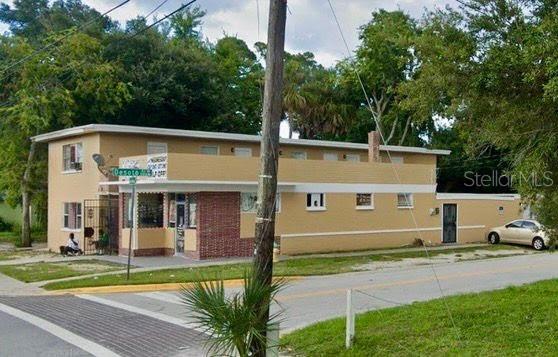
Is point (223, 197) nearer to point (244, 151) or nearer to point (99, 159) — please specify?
point (99, 159)

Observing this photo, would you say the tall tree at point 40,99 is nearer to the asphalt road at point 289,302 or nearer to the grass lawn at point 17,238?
the grass lawn at point 17,238

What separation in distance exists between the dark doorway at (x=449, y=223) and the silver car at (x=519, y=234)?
2147 millimetres

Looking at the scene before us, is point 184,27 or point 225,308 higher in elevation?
point 184,27

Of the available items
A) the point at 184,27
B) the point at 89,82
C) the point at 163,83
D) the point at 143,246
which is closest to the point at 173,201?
the point at 143,246

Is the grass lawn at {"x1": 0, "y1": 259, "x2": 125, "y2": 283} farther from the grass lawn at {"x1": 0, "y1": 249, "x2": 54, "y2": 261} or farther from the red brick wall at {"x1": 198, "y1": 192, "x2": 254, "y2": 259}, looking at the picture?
the grass lawn at {"x1": 0, "y1": 249, "x2": 54, "y2": 261}

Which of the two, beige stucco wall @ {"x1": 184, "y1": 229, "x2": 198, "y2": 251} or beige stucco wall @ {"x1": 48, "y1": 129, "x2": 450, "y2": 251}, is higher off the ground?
beige stucco wall @ {"x1": 48, "y1": 129, "x2": 450, "y2": 251}

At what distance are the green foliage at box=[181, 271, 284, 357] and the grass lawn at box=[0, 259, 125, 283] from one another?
13.7m

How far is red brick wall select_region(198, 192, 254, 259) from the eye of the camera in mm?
23750

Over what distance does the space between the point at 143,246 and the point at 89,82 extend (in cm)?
1120

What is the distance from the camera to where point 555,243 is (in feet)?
34.9

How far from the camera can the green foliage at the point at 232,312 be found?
6.33m

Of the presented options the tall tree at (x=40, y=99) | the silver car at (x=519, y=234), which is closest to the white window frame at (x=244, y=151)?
the tall tree at (x=40, y=99)

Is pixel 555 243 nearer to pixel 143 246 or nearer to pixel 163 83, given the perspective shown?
pixel 143 246

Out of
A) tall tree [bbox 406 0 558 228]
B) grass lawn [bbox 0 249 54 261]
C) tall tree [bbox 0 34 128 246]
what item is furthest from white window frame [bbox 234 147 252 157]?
tall tree [bbox 406 0 558 228]
